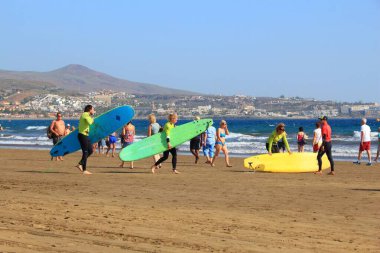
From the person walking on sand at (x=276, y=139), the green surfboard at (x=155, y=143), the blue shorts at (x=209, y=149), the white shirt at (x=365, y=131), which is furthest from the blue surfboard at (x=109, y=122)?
the white shirt at (x=365, y=131)

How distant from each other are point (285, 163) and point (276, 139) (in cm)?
64

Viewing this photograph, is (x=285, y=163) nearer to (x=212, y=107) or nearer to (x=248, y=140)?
(x=248, y=140)

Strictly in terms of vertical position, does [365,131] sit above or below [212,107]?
above

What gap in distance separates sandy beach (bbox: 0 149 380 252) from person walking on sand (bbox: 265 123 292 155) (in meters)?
1.89

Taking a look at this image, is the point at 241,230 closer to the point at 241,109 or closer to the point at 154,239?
the point at 154,239

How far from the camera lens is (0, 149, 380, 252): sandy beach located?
737 cm

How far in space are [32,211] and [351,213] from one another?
13.7 ft

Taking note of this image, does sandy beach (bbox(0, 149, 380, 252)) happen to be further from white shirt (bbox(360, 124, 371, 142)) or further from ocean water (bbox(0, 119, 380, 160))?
ocean water (bbox(0, 119, 380, 160))

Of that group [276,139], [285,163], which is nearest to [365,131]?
[285,163]

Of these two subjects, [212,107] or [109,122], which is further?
[212,107]

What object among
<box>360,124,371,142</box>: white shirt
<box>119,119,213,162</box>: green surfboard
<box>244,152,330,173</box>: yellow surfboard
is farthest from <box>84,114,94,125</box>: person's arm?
<box>360,124,371,142</box>: white shirt

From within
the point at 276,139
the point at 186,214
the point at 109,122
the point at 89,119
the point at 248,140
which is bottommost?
the point at 248,140

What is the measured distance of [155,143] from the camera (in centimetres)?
1798

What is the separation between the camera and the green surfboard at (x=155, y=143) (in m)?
17.8
